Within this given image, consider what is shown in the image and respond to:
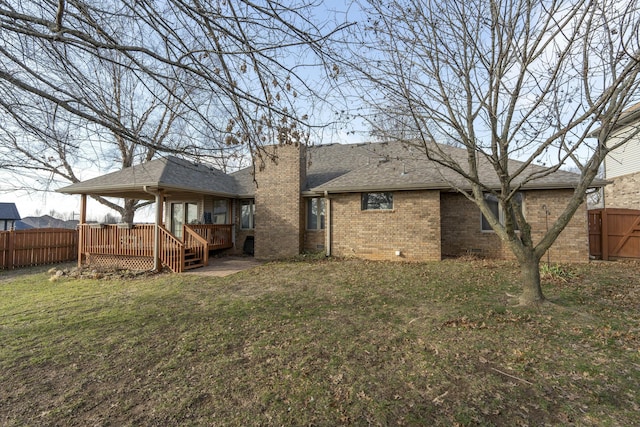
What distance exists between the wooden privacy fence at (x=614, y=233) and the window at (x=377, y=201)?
23.9 ft

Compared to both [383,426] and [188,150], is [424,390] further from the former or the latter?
[188,150]

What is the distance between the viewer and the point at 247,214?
551 inches

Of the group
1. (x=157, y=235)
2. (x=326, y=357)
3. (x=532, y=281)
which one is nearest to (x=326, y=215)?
(x=157, y=235)

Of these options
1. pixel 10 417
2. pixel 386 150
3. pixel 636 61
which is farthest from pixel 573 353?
pixel 386 150

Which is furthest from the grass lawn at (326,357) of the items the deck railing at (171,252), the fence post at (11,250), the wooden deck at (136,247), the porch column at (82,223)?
the fence post at (11,250)

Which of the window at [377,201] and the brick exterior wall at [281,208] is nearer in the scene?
the window at [377,201]

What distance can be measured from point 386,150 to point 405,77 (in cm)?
827

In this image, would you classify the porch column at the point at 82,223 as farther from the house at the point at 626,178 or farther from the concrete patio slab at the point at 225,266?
the house at the point at 626,178

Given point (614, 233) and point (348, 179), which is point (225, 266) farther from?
point (614, 233)

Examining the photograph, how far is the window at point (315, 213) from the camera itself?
1266cm

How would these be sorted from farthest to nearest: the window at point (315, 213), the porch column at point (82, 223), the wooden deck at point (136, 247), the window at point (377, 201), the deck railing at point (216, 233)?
the window at point (315, 213)
the deck railing at point (216, 233)
the window at point (377, 201)
the porch column at point (82, 223)
the wooden deck at point (136, 247)

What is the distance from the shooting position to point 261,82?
3.74 m

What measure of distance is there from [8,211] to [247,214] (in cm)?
2888

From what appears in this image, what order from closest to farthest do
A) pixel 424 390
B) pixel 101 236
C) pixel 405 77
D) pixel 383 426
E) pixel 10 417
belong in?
1. pixel 383 426
2. pixel 10 417
3. pixel 424 390
4. pixel 405 77
5. pixel 101 236
